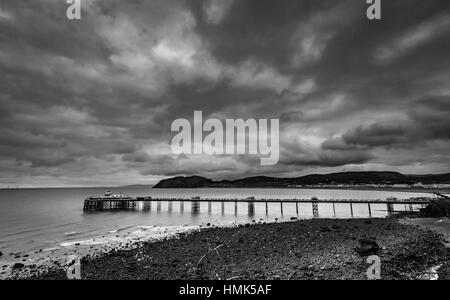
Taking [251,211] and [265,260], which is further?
[251,211]

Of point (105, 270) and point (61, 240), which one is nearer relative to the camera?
point (105, 270)

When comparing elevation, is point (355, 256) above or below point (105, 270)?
above

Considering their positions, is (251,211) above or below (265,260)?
below

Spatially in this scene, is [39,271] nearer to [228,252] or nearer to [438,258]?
[228,252]

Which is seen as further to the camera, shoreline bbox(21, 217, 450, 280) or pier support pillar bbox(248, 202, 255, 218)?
pier support pillar bbox(248, 202, 255, 218)

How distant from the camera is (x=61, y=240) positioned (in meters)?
32.6

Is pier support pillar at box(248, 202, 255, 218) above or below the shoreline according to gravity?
below

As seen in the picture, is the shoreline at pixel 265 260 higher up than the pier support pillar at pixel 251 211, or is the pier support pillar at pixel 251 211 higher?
the shoreline at pixel 265 260

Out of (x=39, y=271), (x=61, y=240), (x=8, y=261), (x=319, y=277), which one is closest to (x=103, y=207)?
(x=61, y=240)

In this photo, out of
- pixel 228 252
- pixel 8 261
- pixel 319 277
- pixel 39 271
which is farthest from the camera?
pixel 8 261

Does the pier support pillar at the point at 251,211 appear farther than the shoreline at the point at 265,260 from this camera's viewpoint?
Yes
